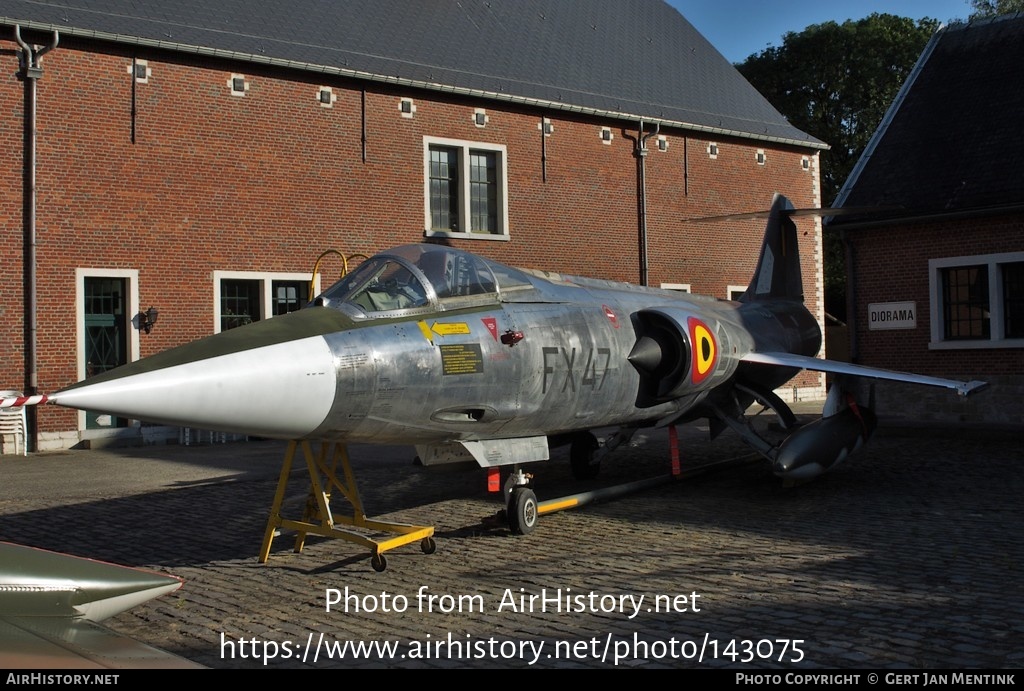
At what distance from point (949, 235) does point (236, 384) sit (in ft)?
51.9

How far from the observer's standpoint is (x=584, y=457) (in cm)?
1182

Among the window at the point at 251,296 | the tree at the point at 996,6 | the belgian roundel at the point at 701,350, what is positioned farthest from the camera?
the tree at the point at 996,6

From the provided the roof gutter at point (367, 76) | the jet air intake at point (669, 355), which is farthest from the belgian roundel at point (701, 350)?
the roof gutter at point (367, 76)

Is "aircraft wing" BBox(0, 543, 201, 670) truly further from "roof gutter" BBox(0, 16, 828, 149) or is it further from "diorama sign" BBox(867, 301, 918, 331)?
"diorama sign" BBox(867, 301, 918, 331)

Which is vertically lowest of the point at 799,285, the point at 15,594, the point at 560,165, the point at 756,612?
the point at 756,612

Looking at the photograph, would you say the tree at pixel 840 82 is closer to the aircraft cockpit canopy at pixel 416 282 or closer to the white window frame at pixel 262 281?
the white window frame at pixel 262 281

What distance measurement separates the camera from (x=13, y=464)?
15086 millimetres

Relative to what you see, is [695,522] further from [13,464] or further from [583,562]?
[13,464]

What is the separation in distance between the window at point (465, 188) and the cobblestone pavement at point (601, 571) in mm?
11038

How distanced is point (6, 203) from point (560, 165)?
1276 centimetres

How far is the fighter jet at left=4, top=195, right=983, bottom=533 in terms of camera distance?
19.0 ft

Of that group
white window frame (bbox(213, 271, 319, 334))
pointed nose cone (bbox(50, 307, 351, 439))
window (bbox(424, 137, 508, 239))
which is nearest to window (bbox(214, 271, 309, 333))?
white window frame (bbox(213, 271, 319, 334))

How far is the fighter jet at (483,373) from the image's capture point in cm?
580

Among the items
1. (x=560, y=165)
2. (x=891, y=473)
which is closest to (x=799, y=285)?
(x=891, y=473)
